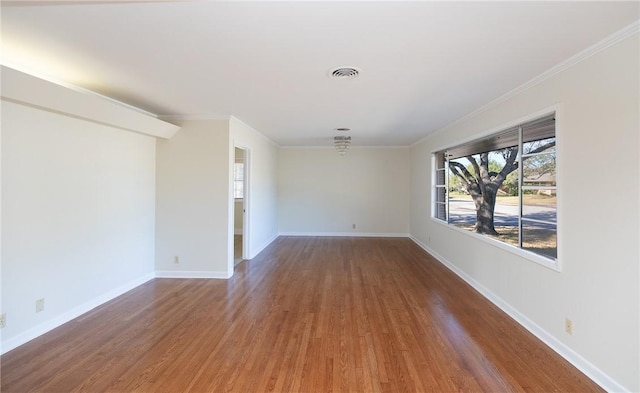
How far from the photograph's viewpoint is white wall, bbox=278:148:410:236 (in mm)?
7590

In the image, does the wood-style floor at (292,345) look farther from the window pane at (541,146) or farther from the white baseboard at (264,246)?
the window pane at (541,146)

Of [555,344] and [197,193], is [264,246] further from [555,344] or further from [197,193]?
[555,344]

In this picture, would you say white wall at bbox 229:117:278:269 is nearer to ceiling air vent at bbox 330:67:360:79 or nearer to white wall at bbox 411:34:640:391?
ceiling air vent at bbox 330:67:360:79

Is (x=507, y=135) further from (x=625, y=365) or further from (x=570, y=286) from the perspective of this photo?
(x=625, y=365)

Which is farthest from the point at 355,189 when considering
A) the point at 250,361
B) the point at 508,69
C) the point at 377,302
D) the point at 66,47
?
the point at 66,47

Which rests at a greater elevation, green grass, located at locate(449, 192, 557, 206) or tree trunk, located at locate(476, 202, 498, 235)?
green grass, located at locate(449, 192, 557, 206)

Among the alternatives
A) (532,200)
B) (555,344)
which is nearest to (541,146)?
(532,200)

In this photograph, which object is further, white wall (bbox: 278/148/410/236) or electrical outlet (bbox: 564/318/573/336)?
white wall (bbox: 278/148/410/236)

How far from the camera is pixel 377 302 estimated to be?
3.35 meters

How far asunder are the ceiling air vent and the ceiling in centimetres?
7

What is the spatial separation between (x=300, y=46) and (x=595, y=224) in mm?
2486

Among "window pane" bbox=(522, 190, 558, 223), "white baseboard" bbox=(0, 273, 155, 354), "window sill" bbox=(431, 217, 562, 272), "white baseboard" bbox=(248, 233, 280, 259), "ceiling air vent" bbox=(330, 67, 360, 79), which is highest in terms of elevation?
"ceiling air vent" bbox=(330, 67, 360, 79)

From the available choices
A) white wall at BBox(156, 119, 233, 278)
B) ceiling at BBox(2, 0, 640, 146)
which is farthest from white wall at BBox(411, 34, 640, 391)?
white wall at BBox(156, 119, 233, 278)

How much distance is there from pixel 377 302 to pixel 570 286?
5.86 feet
